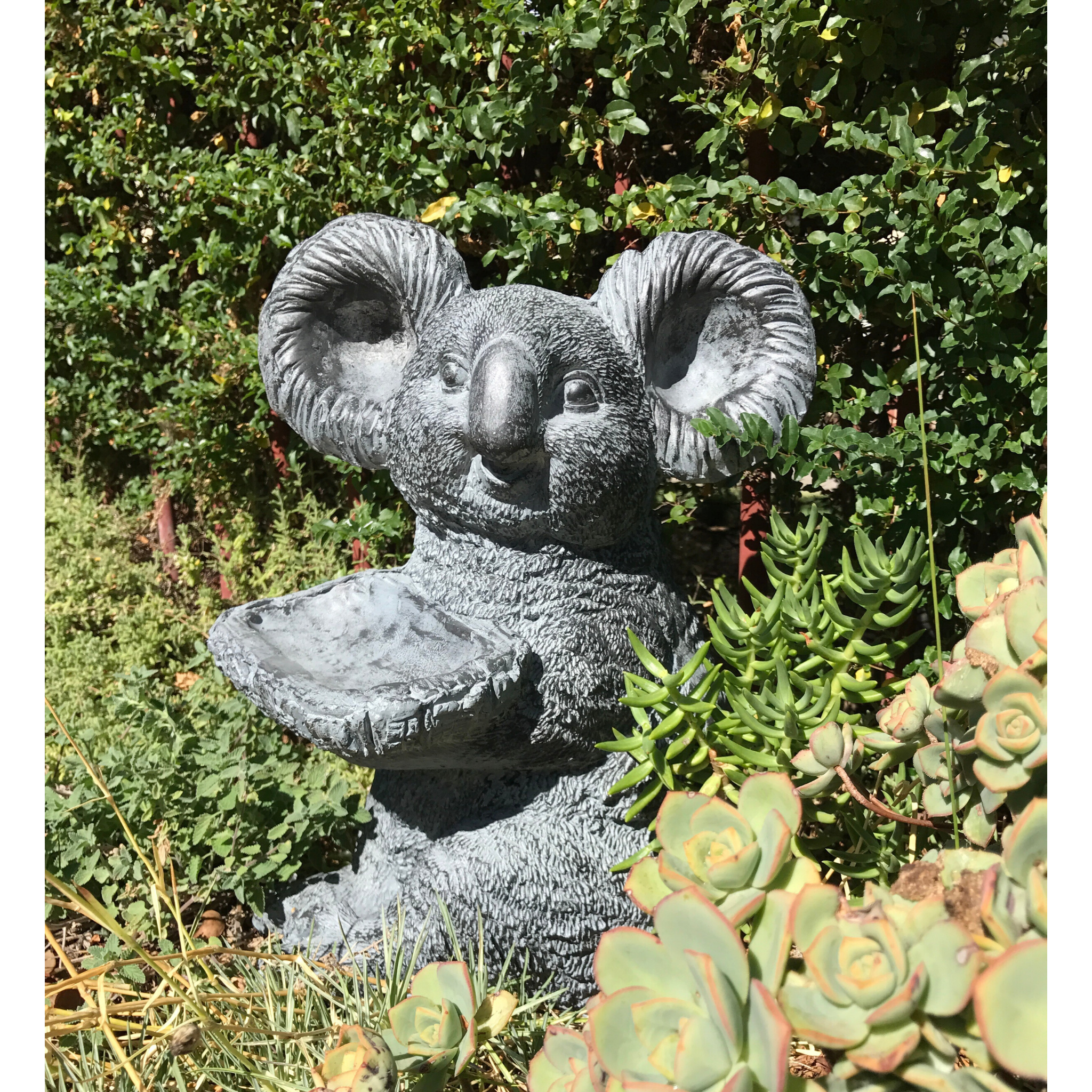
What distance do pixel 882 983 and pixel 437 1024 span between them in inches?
21.5

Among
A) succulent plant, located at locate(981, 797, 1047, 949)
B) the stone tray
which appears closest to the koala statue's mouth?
the stone tray

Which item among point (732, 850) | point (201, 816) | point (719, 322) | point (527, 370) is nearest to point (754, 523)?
point (719, 322)

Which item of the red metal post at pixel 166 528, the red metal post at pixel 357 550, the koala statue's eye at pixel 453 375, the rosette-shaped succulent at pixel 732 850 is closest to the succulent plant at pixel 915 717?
the rosette-shaped succulent at pixel 732 850

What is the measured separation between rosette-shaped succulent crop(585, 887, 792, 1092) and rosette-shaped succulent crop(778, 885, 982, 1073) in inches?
1.5

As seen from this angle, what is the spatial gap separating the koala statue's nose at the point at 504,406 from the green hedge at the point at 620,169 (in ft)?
1.96

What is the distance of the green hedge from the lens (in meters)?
1.92

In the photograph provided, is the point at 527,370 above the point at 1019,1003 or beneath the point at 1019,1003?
above

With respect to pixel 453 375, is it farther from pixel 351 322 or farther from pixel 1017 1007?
pixel 1017 1007

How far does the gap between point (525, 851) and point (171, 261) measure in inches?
103

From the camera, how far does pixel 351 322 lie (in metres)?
1.92

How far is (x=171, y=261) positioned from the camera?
347 centimetres

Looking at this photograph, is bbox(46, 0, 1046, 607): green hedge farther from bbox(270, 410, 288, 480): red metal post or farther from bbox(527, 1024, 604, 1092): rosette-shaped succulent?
bbox(527, 1024, 604, 1092): rosette-shaped succulent

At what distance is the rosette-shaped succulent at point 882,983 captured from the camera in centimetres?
78

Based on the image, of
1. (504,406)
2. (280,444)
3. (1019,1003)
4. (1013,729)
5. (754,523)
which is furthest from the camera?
(280,444)
